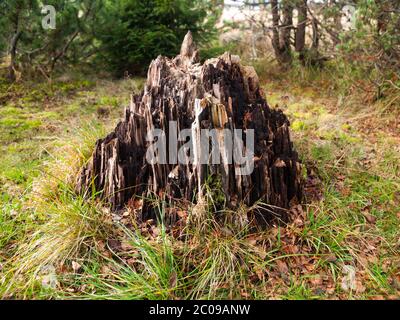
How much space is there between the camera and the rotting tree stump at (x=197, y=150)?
2.82 metres

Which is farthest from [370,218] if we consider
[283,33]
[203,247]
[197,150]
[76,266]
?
[283,33]

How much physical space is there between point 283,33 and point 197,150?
18.1 ft

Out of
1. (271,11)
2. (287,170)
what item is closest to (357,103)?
(271,11)

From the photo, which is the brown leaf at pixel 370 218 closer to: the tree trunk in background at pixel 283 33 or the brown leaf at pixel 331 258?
the brown leaf at pixel 331 258

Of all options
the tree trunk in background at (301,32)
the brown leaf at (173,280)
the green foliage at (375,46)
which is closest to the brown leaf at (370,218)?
the brown leaf at (173,280)

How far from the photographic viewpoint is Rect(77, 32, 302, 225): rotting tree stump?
282 centimetres

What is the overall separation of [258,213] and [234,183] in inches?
12.5

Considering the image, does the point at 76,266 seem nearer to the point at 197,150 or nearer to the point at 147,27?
the point at 197,150

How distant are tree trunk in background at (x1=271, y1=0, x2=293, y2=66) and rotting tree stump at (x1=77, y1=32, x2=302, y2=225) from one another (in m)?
4.33

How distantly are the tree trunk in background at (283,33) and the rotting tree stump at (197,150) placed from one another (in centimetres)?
433

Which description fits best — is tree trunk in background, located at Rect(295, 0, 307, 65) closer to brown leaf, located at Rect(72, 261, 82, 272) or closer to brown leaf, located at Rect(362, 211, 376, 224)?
brown leaf, located at Rect(362, 211, 376, 224)

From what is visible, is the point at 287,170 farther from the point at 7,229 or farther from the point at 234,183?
the point at 7,229

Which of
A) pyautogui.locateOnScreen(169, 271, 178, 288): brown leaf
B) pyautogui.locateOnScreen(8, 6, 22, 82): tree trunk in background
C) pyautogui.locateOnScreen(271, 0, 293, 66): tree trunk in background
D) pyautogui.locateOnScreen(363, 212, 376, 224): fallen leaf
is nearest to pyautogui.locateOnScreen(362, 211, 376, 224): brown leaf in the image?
pyautogui.locateOnScreen(363, 212, 376, 224): fallen leaf

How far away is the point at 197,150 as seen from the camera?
2.79 metres
